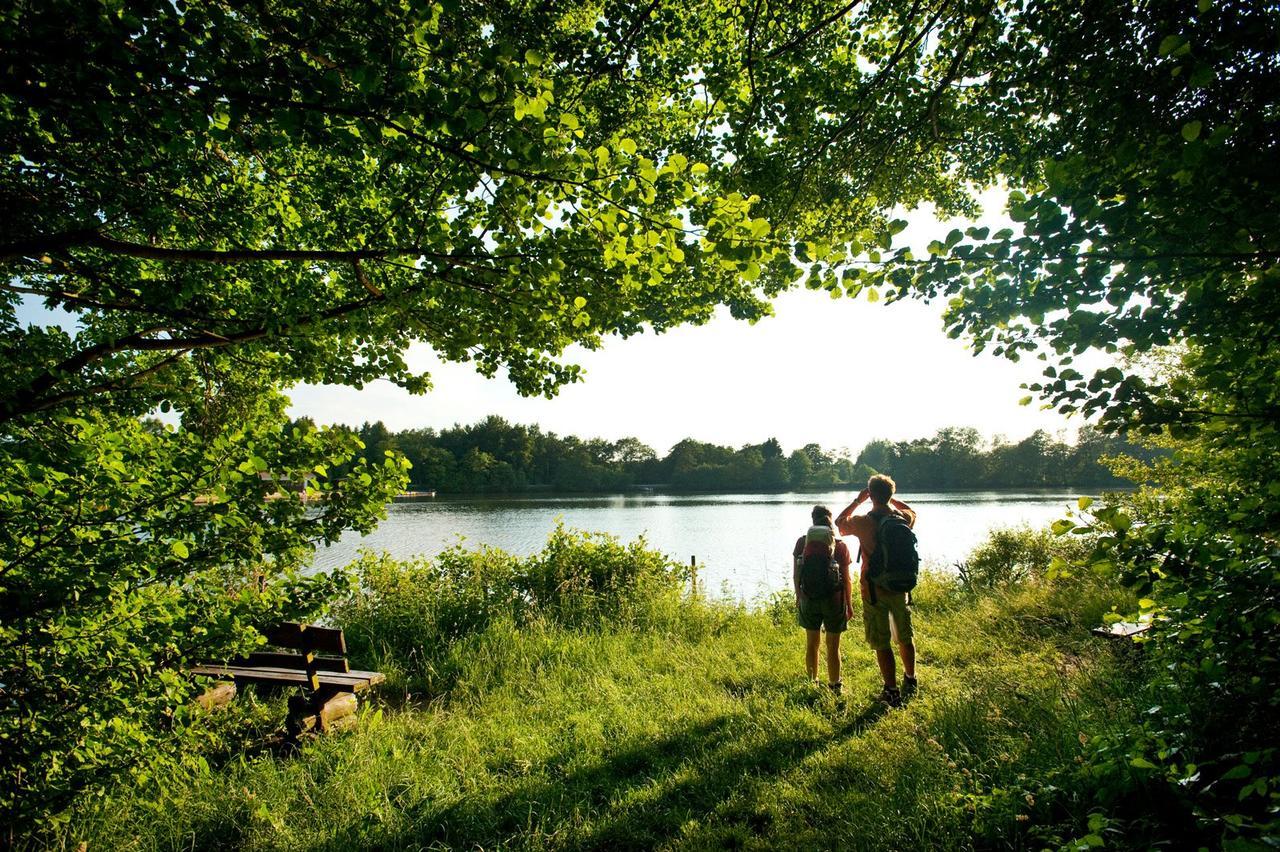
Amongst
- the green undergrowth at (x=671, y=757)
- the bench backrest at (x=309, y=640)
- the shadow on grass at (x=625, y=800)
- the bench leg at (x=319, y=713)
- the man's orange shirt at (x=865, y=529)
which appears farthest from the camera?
the man's orange shirt at (x=865, y=529)

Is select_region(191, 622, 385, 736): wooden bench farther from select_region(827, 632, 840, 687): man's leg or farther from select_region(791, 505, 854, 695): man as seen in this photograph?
select_region(827, 632, 840, 687): man's leg

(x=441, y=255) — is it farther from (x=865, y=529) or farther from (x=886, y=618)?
(x=886, y=618)

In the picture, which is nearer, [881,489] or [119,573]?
[119,573]

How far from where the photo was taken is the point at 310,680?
15.4ft

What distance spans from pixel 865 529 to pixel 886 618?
889 mm

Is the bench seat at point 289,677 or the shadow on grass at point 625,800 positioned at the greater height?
the bench seat at point 289,677

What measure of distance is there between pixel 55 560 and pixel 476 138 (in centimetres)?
301

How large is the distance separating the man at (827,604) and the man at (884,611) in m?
0.24

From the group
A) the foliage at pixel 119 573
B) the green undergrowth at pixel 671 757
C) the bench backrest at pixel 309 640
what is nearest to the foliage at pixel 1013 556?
the green undergrowth at pixel 671 757

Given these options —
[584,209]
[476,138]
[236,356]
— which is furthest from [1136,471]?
[236,356]

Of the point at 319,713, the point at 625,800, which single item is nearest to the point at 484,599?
the point at 319,713

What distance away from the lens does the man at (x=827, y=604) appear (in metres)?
5.43

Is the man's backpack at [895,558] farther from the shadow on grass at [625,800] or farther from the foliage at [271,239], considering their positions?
the foliage at [271,239]

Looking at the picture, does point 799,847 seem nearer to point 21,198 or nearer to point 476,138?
point 476,138
